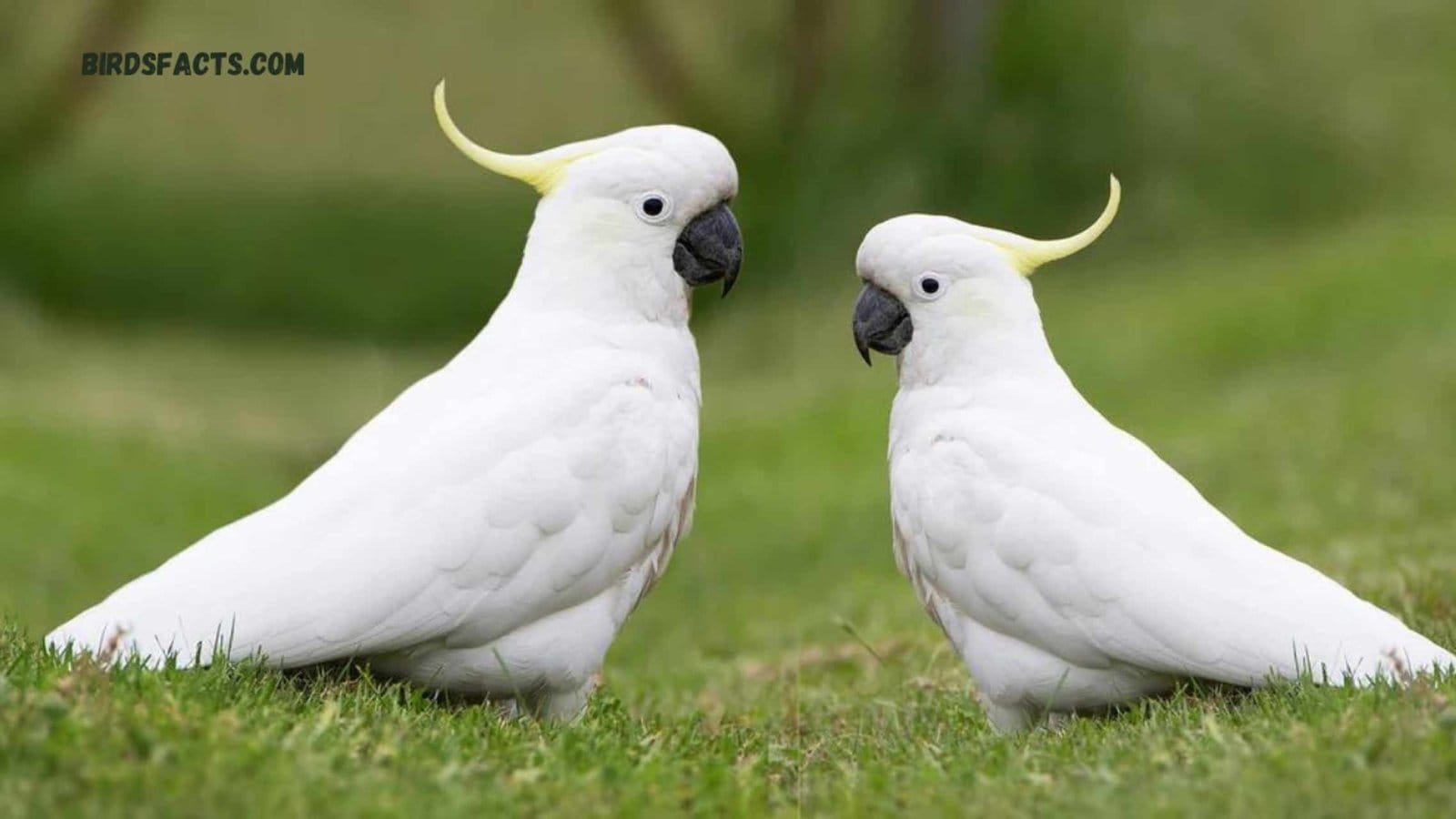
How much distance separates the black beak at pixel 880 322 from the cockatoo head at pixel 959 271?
0.09 feet

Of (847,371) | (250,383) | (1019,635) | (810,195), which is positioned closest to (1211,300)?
(847,371)

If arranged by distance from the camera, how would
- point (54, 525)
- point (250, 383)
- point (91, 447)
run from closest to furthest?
point (54, 525)
point (91, 447)
point (250, 383)

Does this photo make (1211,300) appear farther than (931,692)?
Yes

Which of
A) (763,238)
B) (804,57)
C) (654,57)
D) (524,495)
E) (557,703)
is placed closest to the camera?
(524,495)

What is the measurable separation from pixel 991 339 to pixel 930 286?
8.3 inches

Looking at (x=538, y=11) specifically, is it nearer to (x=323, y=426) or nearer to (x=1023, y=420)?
(x=323, y=426)

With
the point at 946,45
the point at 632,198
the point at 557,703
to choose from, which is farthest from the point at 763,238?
the point at 557,703

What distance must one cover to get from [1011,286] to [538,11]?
42.9ft

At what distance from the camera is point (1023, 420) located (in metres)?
4.46

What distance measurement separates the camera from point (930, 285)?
460 cm

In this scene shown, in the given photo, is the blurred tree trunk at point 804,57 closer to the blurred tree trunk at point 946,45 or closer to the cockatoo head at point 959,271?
the blurred tree trunk at point 946,45

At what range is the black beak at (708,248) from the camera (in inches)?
186

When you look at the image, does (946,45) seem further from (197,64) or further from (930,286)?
(930,286)

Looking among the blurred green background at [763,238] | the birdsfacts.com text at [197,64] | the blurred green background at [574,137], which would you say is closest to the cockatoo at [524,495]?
the blurred green background at [763,238]
